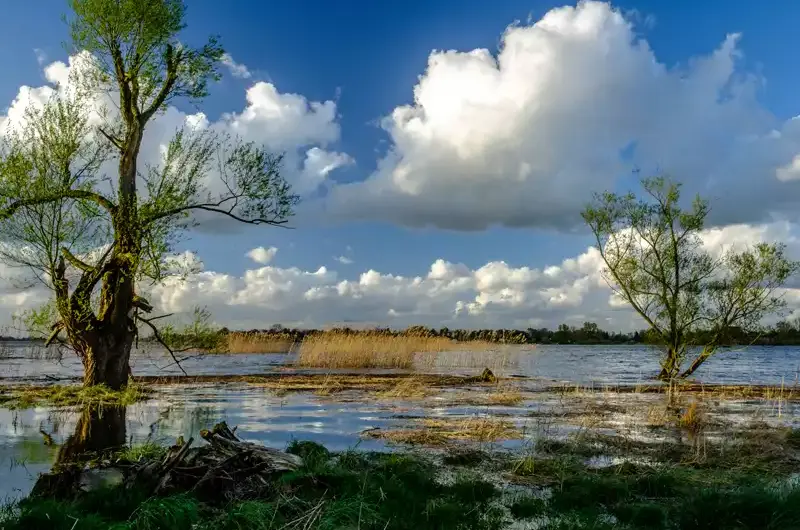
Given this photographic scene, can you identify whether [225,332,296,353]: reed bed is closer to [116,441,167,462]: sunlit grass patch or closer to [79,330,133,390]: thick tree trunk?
[79,330,133,390]: thick tree trunk

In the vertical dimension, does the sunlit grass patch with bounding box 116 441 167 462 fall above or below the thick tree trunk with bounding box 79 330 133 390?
below

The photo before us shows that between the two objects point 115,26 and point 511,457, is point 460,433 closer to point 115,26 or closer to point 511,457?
point 511,457

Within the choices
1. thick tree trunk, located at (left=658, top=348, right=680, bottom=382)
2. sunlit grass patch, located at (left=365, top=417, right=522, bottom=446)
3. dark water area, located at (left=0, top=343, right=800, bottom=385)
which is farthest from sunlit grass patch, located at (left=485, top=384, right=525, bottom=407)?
thick tree trunk, located at (left=658, top=348, right=680, bottom=382)

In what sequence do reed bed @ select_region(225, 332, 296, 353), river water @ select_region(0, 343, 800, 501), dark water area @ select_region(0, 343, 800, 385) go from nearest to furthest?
river water @ select_region(0, 343, 800, 501) → dark water area @ select_region(0, 343, 800, 385) → reed bed @ select_region(225, 332, 296, 353)

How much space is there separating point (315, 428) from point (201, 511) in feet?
26.0

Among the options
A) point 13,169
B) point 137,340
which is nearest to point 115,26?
point 13,169

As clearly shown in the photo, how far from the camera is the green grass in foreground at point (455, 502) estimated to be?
702 centimetres

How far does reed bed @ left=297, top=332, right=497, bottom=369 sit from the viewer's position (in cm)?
4172

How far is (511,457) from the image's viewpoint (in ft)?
37.4

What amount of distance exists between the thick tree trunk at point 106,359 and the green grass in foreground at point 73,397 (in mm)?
300

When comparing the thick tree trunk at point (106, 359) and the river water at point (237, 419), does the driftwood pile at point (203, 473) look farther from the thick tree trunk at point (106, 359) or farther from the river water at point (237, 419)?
the thick tree trunk at point (106, 359)

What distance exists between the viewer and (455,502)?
8.22 metres

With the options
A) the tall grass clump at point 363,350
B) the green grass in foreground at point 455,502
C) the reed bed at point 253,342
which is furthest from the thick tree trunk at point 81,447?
the reed bed at point 253,342

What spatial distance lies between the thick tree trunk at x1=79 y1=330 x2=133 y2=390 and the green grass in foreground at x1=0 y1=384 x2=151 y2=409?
300 millimetres
